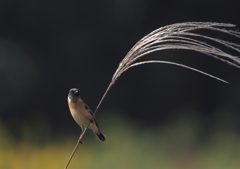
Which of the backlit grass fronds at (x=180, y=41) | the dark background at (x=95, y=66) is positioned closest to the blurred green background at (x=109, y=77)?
the dark background at (x=95, y=66)

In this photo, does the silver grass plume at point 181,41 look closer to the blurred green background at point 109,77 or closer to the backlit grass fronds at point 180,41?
the backlit grass fronds at point 180,41

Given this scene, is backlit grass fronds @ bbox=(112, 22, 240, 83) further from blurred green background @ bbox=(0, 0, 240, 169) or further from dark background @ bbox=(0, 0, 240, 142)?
dark background @ bbox=(0, 0, 240, 142)

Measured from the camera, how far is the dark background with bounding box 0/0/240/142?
6539 mm

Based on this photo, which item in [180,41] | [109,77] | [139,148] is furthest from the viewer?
[109,77]

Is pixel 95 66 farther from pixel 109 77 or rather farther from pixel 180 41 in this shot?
pixel 180 41

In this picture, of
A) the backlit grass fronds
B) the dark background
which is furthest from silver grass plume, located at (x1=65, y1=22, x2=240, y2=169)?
the dark background

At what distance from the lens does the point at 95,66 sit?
6969 millimetres

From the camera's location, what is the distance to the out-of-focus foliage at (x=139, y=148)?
13.9ft

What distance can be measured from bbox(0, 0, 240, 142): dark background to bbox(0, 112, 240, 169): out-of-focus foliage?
1.27 meters

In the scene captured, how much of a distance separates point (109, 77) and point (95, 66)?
339mm

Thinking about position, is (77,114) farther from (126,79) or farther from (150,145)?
(126,79)

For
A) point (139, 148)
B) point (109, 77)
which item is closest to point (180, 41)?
point (139, 148)

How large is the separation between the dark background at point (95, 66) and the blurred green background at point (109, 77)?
16 millimetres

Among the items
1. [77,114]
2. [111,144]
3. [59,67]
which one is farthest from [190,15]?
[77,114]
